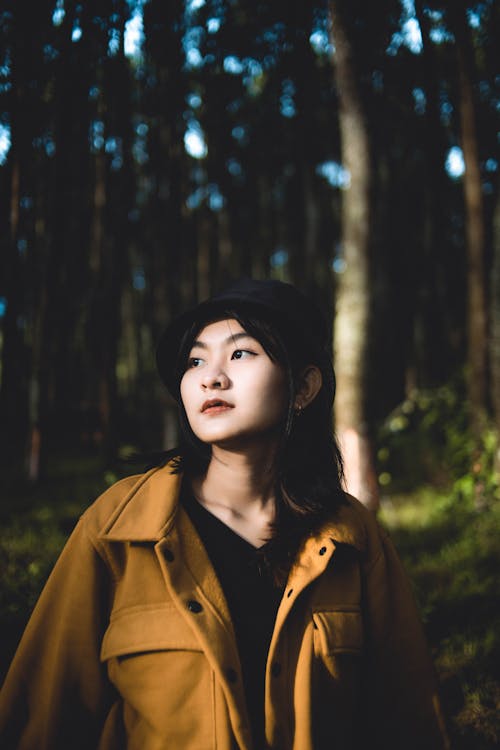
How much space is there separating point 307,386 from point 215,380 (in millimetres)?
434

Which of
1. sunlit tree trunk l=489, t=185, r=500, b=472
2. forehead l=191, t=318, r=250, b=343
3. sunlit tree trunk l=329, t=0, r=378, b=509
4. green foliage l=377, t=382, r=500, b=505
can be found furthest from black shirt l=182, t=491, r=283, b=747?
sunlit tree trunk l=489, t=185, r=500, b=472

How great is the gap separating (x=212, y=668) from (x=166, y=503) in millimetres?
486

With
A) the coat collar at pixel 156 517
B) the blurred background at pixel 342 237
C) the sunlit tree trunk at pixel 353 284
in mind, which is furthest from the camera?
the sunlit tree trunk at pixel 353 284

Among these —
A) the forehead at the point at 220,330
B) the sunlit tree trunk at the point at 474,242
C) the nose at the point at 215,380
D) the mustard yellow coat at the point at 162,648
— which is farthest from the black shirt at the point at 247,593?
the sunlit tree trunk at the point at 474,242

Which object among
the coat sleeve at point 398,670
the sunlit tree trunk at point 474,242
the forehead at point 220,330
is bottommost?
the coat sleeve at point 398,670

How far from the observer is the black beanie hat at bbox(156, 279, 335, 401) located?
1645 millimetres

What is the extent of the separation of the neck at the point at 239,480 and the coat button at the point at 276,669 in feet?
1.60

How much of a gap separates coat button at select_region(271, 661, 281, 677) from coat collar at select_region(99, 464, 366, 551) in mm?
397

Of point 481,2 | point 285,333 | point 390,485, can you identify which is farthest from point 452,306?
point 285,333

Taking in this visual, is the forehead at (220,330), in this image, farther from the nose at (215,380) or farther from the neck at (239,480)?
the neck at (239,480)

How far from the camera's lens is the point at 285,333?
5.56 feet

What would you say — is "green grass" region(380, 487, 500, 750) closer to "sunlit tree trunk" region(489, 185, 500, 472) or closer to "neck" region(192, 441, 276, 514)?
"sunlit tree trunk" region(489, 185, 500, 472)

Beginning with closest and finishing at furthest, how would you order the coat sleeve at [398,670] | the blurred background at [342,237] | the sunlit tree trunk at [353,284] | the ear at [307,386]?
the coat sleeve at [398,670], the ear at [307,386], the blurred background at [342,237], the sunlit tree trunk at [353,284]

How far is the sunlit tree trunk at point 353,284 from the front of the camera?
4418 millimetres
